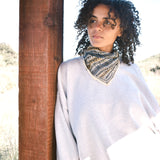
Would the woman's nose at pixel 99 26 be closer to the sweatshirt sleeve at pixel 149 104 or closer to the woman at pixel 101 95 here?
the woman at pixel 101 95

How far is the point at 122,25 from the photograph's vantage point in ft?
4.78

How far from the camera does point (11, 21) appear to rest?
2.72m

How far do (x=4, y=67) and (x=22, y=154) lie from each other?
70.8 inches

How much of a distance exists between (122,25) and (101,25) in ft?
0.56

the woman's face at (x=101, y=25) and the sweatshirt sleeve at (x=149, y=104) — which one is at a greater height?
the woman's face at (x=101, y=25)

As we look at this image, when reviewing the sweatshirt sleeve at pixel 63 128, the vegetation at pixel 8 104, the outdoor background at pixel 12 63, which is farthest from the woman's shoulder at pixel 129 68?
the vegetation at pixel 8 104

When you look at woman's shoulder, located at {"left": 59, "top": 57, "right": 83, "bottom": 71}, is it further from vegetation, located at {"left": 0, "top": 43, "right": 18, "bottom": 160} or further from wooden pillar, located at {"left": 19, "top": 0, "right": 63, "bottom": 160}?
vegetation, located at {"left": 0, "top": 43, "right": 18, "bottom": 160}

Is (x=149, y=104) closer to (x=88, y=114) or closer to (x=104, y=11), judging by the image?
(x=88, y=114)

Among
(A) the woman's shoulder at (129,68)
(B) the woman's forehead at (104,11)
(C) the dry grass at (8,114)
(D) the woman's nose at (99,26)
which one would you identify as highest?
(B) the woman's forehead at (104,11)

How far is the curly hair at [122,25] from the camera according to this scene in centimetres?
143

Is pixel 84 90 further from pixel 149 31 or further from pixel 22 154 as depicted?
pixel 149 31

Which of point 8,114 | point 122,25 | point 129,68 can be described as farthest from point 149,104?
point 8,114

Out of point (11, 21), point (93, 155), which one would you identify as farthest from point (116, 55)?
point (11, 21)

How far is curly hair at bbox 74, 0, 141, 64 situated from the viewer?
4.68 feet
